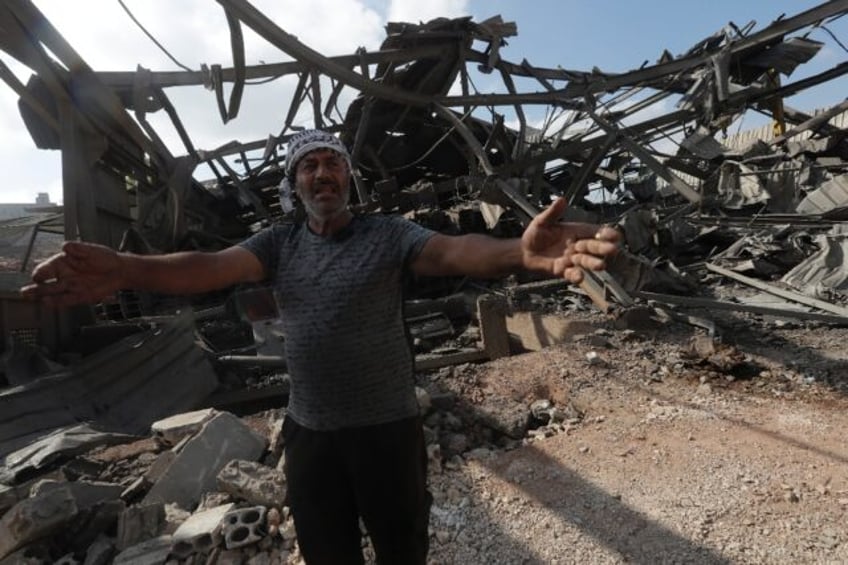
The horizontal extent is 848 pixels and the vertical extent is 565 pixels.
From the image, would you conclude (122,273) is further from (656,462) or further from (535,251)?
(656,462)

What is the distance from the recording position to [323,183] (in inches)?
67.2

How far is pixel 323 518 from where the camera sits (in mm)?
1679

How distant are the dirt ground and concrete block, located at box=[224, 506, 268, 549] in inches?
34.6

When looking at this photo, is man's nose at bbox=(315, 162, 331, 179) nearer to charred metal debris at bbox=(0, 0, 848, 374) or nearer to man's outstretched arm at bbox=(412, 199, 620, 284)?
man's outstretched arm at bbox=(412, 199, 620, 284)

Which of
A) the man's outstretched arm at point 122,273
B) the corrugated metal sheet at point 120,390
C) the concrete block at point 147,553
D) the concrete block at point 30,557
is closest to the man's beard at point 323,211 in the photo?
the man's outstretched arm at point 122,273

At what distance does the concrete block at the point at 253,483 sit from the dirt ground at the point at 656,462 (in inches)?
33.7

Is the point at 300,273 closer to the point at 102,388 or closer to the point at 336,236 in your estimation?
the point at 336,236

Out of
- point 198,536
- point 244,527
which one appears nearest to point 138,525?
point 198,536

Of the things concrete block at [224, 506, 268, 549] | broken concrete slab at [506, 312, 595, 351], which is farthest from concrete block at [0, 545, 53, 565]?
broken concrete slab at [506, 312, 595, 351]

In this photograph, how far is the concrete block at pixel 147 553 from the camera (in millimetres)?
2350

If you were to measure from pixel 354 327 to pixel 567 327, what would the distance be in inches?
165

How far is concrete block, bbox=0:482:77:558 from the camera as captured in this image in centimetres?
233

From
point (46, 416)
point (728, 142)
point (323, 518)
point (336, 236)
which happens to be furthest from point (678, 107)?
point (728, 142)

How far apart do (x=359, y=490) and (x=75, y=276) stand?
1.14m
